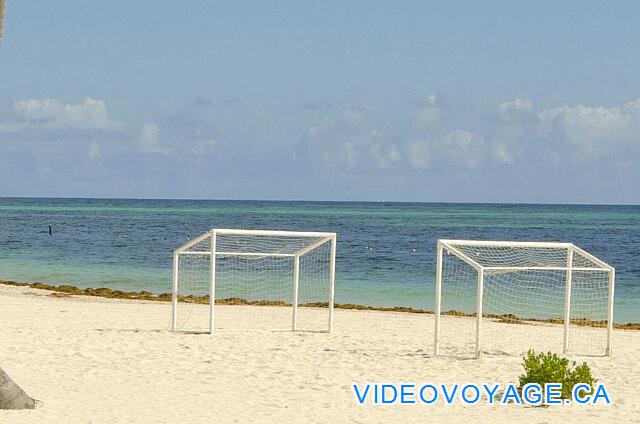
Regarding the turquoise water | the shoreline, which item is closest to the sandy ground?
the shoreline

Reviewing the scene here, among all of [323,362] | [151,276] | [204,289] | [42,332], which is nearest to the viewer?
[323,362]

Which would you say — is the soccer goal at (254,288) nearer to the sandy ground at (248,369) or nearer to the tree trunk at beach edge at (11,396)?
the sandy ground at (248,369)

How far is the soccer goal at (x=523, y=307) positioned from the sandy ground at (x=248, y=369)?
0.20 m

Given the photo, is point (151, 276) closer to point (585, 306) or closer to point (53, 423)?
point (585, 306)

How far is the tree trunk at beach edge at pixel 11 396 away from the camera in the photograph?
10617 millimetres

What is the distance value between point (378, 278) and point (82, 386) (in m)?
26.1

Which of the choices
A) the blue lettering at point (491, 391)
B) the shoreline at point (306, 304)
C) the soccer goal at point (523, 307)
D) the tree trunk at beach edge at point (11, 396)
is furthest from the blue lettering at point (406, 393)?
the shoreline at point (306, 304)

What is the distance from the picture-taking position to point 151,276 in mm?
37438

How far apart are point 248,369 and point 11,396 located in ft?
13.3

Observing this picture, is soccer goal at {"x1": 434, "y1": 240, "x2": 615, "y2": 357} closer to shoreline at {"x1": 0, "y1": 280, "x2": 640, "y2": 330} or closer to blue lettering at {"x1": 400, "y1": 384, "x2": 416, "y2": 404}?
shoreline at {"x1": 0, "y1": 280, "x2": 640, "y2": 330}

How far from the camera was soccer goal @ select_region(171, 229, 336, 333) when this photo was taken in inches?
711

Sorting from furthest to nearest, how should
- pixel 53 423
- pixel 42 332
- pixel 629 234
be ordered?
pixel 629 234
pixel 42 332
pixel 53 423

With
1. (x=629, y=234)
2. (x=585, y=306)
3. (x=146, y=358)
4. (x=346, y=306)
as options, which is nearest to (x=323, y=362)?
(x=146, y=358)

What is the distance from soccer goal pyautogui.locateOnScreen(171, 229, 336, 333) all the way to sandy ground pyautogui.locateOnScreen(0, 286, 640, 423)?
2.00 ft
